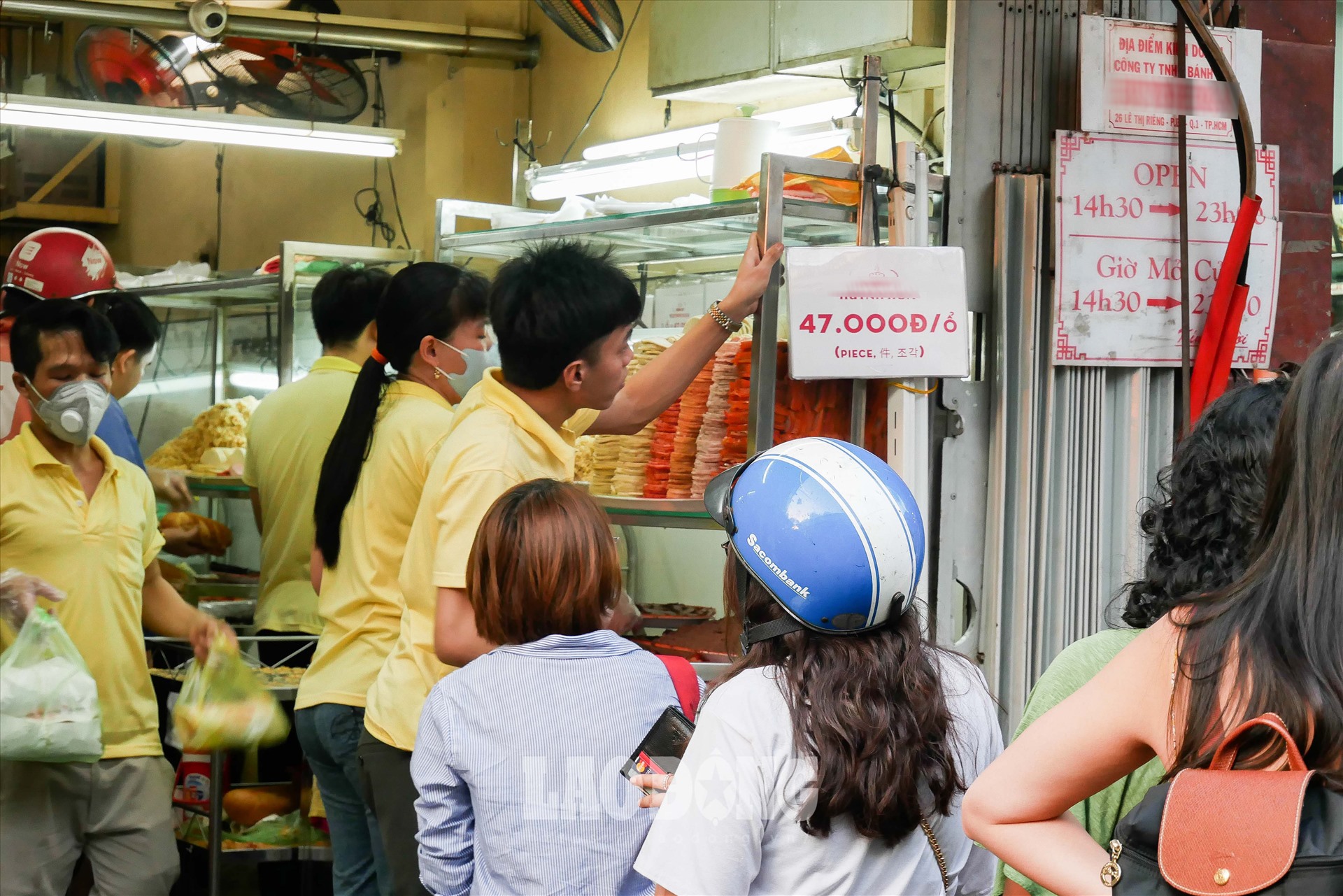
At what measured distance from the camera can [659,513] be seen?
3.07m

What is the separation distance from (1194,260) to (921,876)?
1.93m

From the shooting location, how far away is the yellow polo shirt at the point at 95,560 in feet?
9.31

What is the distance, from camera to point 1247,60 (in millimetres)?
3104

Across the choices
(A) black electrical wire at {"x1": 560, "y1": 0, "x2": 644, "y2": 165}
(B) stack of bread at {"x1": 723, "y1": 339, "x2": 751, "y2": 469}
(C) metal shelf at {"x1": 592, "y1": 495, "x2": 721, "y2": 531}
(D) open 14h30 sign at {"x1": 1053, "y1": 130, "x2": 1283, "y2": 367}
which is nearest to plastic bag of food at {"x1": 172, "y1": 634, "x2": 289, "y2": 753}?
(C) metal shelf at {"x1": 592, "y1": 495, "x2": 721, "y2": 531}

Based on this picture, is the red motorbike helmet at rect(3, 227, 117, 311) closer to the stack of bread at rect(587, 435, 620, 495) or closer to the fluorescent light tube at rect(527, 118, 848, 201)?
the fluorescent light tube at rect(527, 118, 848, 201)

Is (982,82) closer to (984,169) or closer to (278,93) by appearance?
(984,169)

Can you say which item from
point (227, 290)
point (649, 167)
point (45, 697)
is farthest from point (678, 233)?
point (227, 290)

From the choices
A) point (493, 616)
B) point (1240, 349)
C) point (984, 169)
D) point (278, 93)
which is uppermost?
point (278, 93)

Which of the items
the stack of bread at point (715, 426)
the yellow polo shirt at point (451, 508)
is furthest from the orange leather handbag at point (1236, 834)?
the stack of bread at point (715, 426)

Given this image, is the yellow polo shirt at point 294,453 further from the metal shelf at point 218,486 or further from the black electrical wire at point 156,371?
the black electrical wire at point 156,371

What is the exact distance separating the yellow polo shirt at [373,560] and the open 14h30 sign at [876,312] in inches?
30.2

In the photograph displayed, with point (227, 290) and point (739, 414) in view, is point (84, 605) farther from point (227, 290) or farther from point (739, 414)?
point (227, 290)

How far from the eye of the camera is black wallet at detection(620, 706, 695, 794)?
5.30ft

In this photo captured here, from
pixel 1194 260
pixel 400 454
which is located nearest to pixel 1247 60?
pixel 1194 260
